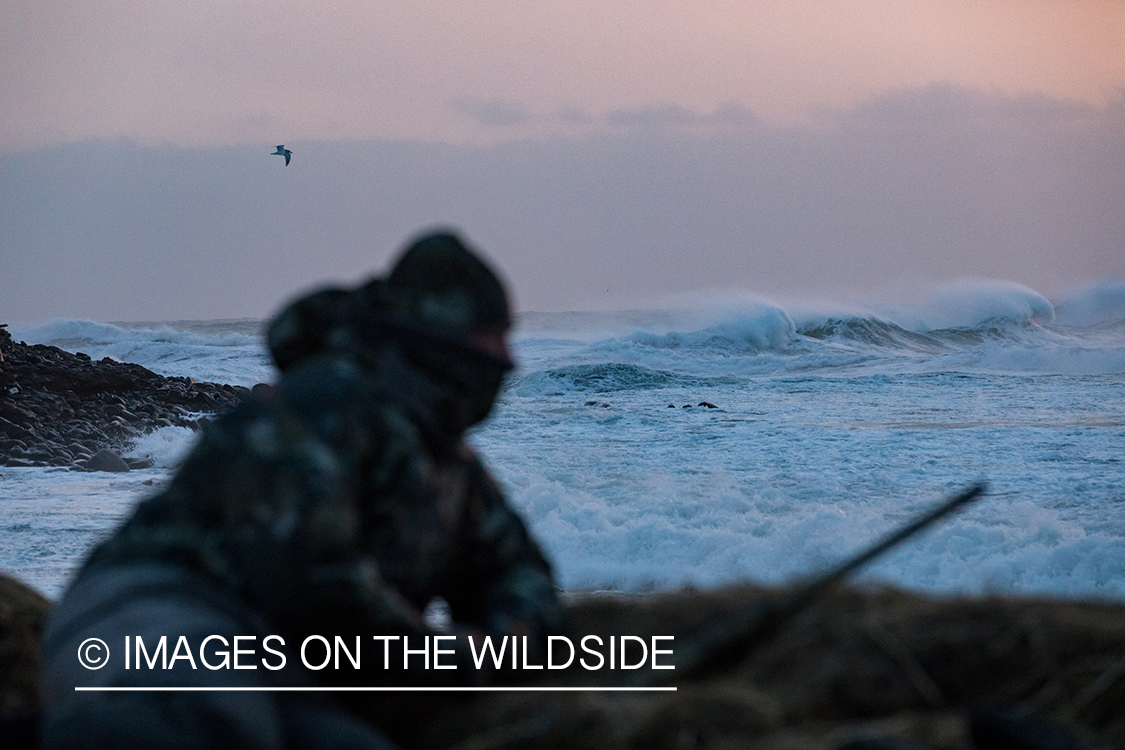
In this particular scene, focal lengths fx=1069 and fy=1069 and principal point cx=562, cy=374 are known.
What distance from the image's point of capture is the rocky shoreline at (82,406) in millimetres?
15125

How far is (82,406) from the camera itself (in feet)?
62.2

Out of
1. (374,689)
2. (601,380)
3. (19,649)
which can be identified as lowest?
(601,380)

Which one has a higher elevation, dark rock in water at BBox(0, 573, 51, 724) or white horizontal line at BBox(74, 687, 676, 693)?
white horizontal line at BBox(74, 687, 676, 693)

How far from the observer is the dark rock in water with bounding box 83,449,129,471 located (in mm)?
14485

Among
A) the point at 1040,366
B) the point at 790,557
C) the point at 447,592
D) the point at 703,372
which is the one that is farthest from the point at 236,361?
the point at 447,592

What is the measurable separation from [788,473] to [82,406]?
12690 millimetres

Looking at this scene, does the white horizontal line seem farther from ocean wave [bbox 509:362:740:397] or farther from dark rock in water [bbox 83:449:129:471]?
ocean wave [bbox 509:362:740:397]

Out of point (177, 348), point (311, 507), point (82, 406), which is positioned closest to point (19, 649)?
point (311, 507)

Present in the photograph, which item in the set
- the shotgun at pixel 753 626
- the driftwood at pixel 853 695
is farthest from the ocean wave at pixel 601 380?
the driftwood at pixel 853 695

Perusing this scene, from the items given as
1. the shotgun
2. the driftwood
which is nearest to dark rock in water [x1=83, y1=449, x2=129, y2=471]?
the driftwood

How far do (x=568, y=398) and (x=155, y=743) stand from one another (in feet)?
79.8

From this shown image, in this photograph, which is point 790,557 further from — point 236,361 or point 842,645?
point 236,361

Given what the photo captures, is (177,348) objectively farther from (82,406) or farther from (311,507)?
(311,507)

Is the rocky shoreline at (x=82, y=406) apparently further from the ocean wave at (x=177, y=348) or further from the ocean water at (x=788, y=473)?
the ocean wave at (x=177, y=348)
